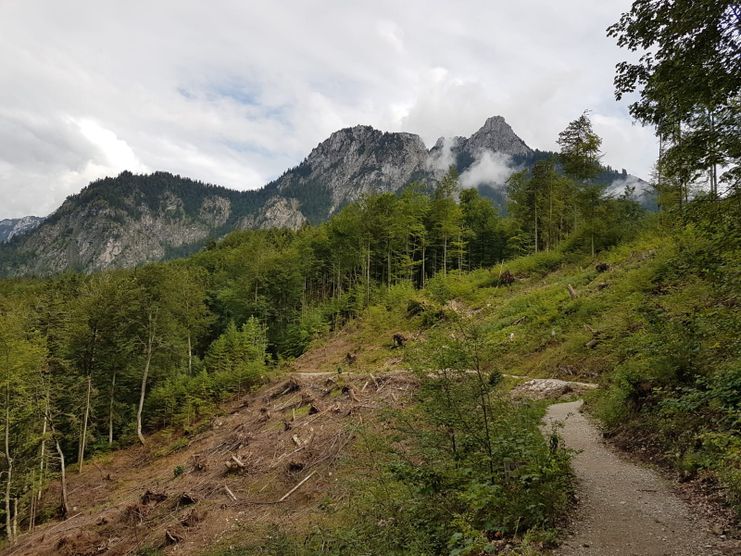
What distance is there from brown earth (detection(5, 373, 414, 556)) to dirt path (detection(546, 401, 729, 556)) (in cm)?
401

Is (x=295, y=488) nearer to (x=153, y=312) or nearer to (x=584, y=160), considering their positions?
(x=153, y=312)

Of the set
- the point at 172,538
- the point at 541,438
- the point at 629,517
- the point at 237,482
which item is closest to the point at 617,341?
the point at 541,438

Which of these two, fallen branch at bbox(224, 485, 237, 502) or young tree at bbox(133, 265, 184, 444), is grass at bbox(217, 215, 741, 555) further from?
young tree at bbox(133, 265, 184, 444)

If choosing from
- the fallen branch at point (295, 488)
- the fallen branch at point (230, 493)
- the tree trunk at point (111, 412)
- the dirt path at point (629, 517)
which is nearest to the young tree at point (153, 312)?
the tree trunk at point (111, 412)

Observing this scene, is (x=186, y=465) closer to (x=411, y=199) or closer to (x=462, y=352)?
(x=462, y=352)

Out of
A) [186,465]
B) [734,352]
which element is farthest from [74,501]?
[734,352]

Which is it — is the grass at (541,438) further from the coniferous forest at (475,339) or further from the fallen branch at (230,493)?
the fallen branch at (230,493)

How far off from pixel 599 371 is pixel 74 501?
24791 millimetres

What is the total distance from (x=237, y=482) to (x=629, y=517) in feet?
37.1

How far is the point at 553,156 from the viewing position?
34.8 metres

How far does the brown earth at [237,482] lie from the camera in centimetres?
1098

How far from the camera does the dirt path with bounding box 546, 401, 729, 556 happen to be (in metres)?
4.82

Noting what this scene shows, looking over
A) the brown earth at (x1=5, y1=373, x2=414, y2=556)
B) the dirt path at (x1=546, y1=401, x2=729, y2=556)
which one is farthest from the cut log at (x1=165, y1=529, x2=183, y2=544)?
the dirt path at (x1=546, y1=401, x2=729, y2=556)

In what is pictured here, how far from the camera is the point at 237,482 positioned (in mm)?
13141
